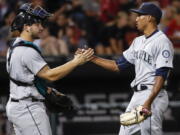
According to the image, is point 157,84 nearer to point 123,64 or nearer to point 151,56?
point 151,56

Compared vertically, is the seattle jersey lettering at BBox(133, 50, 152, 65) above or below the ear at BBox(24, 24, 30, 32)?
below

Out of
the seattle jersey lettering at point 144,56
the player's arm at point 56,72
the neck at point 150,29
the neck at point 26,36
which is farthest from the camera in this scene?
the neck at point 150,29

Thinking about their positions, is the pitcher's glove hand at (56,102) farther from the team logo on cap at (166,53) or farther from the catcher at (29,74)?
the team logo on cap at (166,53)

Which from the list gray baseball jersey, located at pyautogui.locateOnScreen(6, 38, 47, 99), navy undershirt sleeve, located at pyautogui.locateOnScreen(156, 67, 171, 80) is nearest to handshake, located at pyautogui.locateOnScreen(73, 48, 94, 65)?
gray baseball jersey, located at pyautogui.locateOnScreen(6, 38, 47, 99)

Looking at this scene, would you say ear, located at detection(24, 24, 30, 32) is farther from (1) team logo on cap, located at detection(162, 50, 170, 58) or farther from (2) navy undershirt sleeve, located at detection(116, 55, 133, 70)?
(1) team logo on cap, located at detection(162, 50, 170, 58)

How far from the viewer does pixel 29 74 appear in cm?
662

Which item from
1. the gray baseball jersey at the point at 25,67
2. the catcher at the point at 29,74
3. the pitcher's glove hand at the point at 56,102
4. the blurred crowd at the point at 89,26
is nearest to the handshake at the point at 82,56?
the catcher at the point at 29,74

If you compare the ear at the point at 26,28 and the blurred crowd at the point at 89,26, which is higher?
the ear at the point at 26,28

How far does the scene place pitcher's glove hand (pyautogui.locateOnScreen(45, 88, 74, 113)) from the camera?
22.8ft

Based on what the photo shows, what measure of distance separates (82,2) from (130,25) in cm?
169

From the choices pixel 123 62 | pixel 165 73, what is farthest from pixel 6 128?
pixel 165 73

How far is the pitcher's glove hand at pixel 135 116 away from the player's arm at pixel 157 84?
0.18 ft

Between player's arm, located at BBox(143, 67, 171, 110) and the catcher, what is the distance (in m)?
0.79

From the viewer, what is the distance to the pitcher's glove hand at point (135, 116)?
6.46 metres
